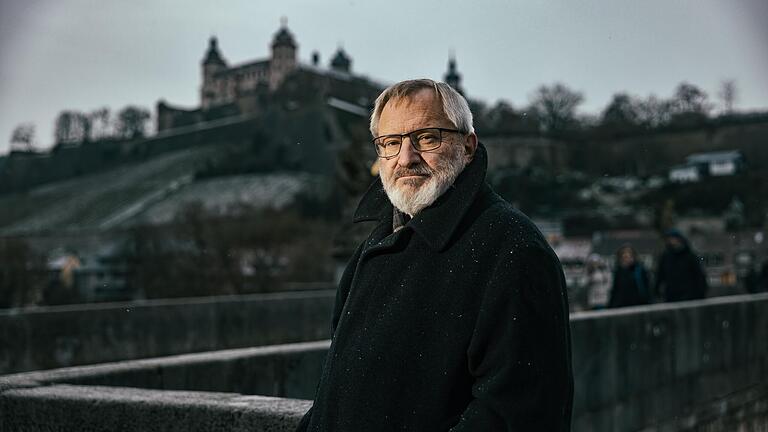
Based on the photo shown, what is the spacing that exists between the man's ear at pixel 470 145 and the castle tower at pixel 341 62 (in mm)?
151042

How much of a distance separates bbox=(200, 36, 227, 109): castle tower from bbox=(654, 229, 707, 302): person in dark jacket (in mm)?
150074

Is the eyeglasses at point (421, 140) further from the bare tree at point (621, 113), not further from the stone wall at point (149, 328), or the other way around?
the bare tree at point (621, 113)

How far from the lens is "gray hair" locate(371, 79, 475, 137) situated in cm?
237

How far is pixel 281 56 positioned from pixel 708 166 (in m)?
60.5

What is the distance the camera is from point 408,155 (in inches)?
93.8

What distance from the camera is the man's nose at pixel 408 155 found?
2377mm

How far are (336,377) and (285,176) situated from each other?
114 meters

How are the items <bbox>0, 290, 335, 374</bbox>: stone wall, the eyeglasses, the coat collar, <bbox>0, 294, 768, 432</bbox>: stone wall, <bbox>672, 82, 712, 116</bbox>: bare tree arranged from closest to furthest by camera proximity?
1. the coat collar
2. the eyeglasses
3. <bbox>0, 294, 768, 432</bbox>: stone wall
4. <bbox>0, 290, 335, 374</bbox>: stone wall
5. <bbox>672, 82, 712, 116</bbox>: bare tree

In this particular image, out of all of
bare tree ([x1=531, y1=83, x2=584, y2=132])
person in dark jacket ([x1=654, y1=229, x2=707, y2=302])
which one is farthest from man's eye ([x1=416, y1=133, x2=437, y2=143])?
bare tree ([x1=531, y1=83, x2=584, y2=132])

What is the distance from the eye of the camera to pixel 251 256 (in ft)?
147

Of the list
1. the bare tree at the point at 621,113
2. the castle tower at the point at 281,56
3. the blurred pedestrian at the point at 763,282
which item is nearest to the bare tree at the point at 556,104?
the bare tree at the point at 621,113

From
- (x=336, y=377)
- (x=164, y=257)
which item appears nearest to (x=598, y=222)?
(x=164, y=257)

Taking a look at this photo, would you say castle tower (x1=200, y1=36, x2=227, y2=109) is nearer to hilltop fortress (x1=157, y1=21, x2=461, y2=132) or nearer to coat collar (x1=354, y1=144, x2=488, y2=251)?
hilltop fortress (x1=157, y1=21, x2=461, y2=132)

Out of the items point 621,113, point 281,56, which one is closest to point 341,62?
point 281,56
